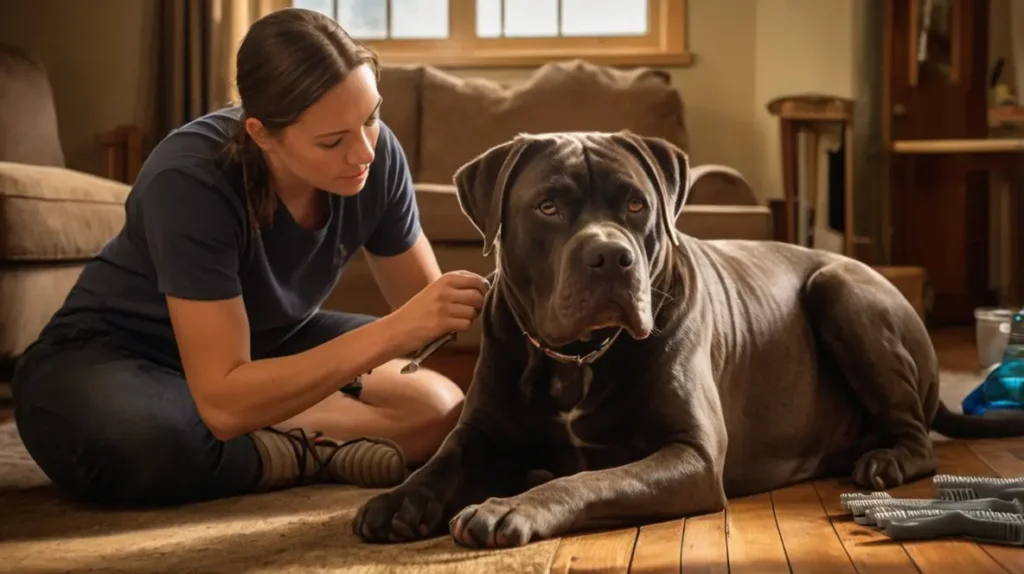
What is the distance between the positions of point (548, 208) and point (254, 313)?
2.15ft

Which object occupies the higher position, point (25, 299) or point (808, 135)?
point (808, 135)

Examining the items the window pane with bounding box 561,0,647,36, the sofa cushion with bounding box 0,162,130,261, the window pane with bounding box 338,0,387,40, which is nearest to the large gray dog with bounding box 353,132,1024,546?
the sofa cushion with bounding box 0,162,130,261

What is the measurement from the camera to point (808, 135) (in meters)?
4.97

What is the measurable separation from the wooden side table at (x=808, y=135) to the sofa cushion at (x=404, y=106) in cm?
153

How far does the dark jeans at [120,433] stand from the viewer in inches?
79.8

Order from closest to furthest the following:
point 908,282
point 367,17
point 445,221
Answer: point 445,221 → point 908,282 → point 367,17

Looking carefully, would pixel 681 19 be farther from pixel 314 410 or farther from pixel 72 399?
pixel 72 399

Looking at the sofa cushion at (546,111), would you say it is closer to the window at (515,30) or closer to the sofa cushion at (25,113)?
the window at (515,30)

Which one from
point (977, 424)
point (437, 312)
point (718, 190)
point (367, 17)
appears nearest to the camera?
point (437, 312)

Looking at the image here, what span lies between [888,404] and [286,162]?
4.12 ft

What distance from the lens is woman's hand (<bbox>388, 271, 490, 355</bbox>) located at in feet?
5.94

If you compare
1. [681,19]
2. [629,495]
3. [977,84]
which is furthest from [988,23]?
[629,495]

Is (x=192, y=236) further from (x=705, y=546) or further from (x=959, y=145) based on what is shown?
(x=959, y=145)

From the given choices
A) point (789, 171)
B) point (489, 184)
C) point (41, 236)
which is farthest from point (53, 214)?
point (789, 171)
